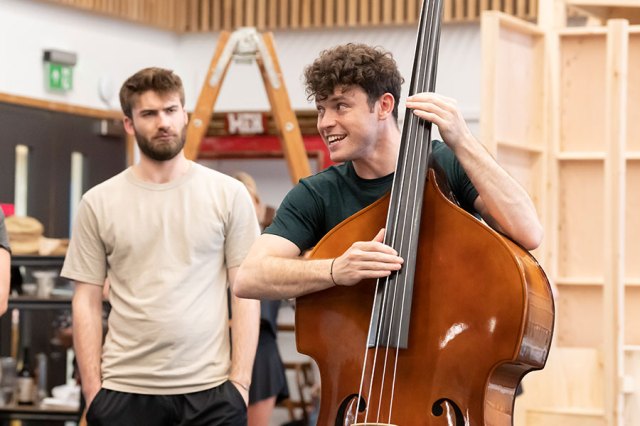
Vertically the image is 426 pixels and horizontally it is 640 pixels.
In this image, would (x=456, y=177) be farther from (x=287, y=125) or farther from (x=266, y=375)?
(x=287, y=125)

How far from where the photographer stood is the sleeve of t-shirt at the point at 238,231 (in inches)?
134

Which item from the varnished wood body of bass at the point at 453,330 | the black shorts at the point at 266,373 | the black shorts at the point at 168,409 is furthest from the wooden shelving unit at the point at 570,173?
the varnished wood body of bass at the point at 453,330

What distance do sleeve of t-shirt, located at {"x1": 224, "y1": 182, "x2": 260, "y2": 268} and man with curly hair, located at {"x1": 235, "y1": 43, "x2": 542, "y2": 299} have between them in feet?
2.72

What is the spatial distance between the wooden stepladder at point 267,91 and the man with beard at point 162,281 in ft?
7.37

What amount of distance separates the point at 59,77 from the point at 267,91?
245 centimetres

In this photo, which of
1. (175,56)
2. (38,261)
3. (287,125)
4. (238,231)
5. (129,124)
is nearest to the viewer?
(238,231)

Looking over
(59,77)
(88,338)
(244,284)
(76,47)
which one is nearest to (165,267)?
(88,338)

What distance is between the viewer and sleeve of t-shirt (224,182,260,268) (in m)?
3.40

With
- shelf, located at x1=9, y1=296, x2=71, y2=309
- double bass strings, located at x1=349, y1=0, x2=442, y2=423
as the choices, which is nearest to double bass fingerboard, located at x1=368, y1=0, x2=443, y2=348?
double bass strings, located at x1=349, y1=0, x2=442, y2=423

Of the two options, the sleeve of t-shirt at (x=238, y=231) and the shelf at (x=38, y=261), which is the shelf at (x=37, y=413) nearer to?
the shelf at (x=38, y=261)

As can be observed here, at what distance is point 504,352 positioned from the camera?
216 centimetres

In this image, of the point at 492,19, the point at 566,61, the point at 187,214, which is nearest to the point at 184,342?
the point at 187,214

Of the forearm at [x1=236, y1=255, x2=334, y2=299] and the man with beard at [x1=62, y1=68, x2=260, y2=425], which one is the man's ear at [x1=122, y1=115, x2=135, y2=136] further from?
the forearm at [x1=236, y1=255, x2=334, y2=299]

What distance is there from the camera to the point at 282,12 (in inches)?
347
